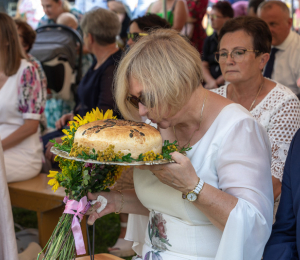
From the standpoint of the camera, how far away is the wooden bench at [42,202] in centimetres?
300

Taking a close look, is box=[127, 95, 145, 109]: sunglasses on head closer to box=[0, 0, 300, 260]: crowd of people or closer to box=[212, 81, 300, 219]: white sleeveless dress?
box=[0, 0, 300, 260]: crowd of people

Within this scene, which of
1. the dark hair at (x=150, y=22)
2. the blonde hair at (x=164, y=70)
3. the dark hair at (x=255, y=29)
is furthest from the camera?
the dark hair at (x=150, y=22)

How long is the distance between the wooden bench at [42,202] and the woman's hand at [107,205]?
1.01 metres

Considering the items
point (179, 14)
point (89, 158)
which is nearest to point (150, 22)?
point (179, 14)

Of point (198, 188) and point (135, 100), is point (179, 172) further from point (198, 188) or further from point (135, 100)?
point (135, 100)

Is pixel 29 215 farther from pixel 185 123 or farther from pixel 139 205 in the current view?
pixel 185 123

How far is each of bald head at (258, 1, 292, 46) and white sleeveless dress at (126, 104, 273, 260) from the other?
2567 millimetres

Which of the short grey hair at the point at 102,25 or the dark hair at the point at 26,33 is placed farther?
the dark hair at the point at 26,33

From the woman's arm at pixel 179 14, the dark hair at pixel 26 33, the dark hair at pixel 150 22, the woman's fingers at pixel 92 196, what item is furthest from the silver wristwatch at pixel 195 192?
the woman's arm at pixel 179 14

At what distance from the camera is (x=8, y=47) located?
3.39 meters

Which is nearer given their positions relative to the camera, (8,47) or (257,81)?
(257,81)

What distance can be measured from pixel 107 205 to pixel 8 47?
6.96 ft

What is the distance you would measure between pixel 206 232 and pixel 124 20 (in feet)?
15.6

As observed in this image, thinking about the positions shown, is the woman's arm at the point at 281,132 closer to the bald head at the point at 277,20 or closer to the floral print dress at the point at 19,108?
the bald head at the point at 277,20
